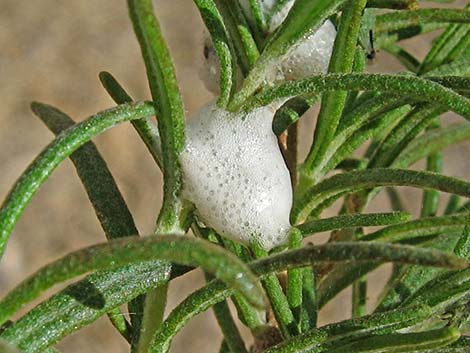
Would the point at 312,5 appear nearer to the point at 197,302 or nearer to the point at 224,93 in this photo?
the point at 224,93

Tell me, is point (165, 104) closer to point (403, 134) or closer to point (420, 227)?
point (420, 227)

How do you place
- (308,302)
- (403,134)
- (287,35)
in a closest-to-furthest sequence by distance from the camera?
1. (287,35)
2. (308,302)
3. (403,134)

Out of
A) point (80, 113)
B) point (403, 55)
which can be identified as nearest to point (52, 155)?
point (403, 55)

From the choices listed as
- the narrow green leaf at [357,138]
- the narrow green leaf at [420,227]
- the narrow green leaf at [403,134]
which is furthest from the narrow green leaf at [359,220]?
the narrow green leaf at [403,134]

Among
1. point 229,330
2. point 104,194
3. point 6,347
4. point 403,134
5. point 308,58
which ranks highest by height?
point 308,58

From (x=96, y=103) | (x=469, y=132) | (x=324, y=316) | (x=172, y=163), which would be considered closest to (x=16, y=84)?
(x=96, y=103)

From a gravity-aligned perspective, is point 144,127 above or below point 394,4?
below
